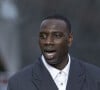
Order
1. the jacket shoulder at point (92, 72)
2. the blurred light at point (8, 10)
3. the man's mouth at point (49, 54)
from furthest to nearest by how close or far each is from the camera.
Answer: the blurred light at point (8, 10) → the jacket shoulder at point (92, 72) → the man's mouth at point (49, 54)

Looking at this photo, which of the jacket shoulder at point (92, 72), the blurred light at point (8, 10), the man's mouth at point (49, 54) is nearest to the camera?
the man's mouth at point (49, 54)

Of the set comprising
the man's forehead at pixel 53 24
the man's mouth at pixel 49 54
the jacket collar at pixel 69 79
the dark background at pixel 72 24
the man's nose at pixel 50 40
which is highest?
the man's forehead at pixel 53 24

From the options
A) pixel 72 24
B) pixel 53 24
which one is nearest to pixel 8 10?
pixel 72 24

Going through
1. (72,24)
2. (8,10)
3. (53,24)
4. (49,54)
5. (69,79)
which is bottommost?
(72,24)

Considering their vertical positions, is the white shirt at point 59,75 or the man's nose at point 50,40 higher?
the man's nose at point 50,40

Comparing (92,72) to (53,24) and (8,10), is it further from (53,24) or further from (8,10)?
(8,10)

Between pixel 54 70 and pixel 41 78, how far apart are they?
11 centimetres

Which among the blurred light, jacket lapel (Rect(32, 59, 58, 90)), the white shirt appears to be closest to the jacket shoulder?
the white shirt

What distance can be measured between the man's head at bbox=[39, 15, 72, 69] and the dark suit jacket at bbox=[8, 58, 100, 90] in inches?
4.4

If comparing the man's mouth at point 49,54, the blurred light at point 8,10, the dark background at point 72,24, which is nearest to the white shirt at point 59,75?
the man's mouth at point 49,54

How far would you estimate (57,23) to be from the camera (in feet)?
17.4

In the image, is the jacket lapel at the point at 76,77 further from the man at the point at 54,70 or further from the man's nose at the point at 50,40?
the man's nose at the point at 50,40

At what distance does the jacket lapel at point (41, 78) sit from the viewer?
5266mm

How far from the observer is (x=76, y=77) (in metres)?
5.39
